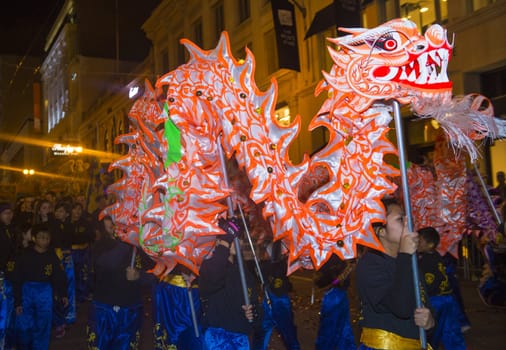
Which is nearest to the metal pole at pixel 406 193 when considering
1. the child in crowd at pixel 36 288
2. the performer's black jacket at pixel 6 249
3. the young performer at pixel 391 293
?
the young performer at pixel 391 293

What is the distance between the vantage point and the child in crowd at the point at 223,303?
4.47m

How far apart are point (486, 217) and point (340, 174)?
4.33 metres

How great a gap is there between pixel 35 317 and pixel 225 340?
3272 millimetres

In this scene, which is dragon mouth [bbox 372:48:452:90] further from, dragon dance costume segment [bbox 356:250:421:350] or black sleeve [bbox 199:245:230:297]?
black sleeve [bbox 199:245:230:297]

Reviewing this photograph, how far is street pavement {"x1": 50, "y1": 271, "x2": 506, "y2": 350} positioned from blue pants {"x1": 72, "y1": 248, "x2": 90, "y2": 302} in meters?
0.76

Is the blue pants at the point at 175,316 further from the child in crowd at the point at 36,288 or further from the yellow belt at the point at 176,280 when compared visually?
the child in crowd at the point at 36,288

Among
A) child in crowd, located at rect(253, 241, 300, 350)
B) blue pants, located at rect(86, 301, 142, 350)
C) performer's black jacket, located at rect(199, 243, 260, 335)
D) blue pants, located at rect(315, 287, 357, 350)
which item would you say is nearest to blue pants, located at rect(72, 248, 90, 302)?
blue pants, located at rect(86, 301, 142, 350)

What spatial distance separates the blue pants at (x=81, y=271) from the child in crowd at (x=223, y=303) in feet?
24.1

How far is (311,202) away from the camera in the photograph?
3.84 m

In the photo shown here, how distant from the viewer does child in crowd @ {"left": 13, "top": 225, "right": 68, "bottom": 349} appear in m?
6.70

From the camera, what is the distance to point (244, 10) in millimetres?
23297

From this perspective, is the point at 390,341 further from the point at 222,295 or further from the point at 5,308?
the point at 5,308

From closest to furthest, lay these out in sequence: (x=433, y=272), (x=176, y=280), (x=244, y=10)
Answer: (x=433, y=272) < (x=176, y=280) < (x=244, y=10)

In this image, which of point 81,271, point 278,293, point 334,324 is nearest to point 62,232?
point 81,271
